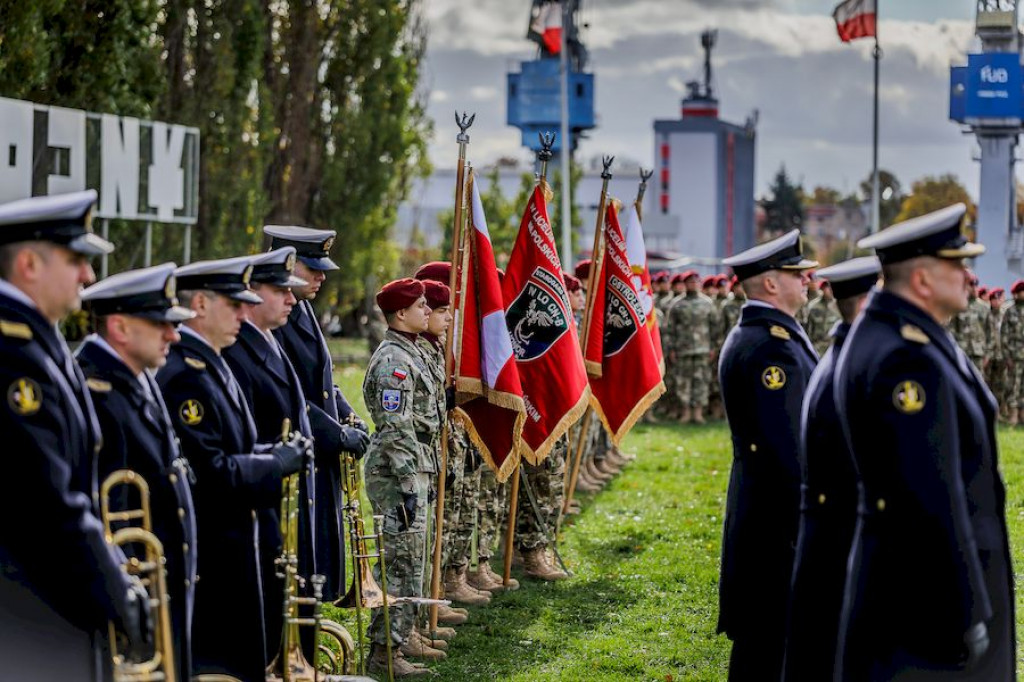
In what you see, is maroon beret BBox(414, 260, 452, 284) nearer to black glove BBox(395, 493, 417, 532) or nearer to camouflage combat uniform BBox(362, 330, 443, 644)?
camouflage combat uniform BBox(362, 330, 443, 644)

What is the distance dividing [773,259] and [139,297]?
291cm

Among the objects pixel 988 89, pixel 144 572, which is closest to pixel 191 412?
pixel 144 572

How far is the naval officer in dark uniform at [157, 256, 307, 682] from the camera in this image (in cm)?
613

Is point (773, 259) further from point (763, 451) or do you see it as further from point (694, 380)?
point (694, 380)

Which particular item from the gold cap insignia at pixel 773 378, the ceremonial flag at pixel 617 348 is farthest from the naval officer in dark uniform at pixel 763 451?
the ceremonial flag at pixel 617 348

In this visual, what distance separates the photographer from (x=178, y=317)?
546 centimetres

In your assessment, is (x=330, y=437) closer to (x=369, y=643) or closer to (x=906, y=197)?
(x=369, y=643)

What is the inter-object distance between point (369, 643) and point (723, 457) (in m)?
10.1

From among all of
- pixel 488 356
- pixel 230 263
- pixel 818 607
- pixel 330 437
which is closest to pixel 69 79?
pixel 488 356

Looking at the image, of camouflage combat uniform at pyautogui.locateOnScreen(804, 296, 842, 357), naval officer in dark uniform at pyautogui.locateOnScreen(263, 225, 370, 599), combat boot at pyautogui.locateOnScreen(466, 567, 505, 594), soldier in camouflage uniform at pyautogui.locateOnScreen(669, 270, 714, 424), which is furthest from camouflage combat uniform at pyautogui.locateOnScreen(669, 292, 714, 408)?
naval officer in dark uniform at pyautogui.locateOnScreen(263, 225, 370, 599)

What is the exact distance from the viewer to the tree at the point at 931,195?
9838 cm

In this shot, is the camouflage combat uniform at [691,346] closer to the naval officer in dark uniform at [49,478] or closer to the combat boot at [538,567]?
the combat boot at [538,567]

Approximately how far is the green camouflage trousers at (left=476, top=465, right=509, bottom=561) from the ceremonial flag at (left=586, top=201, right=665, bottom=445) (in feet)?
4.37

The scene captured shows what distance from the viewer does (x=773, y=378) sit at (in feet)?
22.6
